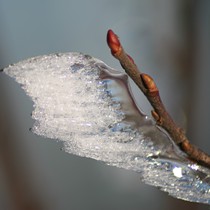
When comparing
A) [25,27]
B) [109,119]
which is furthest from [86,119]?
[25,27]

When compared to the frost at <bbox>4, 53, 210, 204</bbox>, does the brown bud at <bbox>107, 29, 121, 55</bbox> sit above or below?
above

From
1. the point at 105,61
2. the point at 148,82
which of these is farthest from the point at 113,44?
the point at 105,61

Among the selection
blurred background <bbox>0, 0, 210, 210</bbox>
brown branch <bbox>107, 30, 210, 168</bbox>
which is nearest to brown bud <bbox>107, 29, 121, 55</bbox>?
brown branch <bbox>107, 30, 210, 168</bbox>

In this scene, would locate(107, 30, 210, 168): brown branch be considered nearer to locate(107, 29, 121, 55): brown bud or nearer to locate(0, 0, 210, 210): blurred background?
locate(107, 29, 121, 55): brown bud

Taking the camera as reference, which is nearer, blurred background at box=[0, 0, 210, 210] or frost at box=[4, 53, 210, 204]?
frost at box=[4, 53, 210, 204]

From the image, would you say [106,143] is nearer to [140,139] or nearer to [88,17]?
[140,139]
